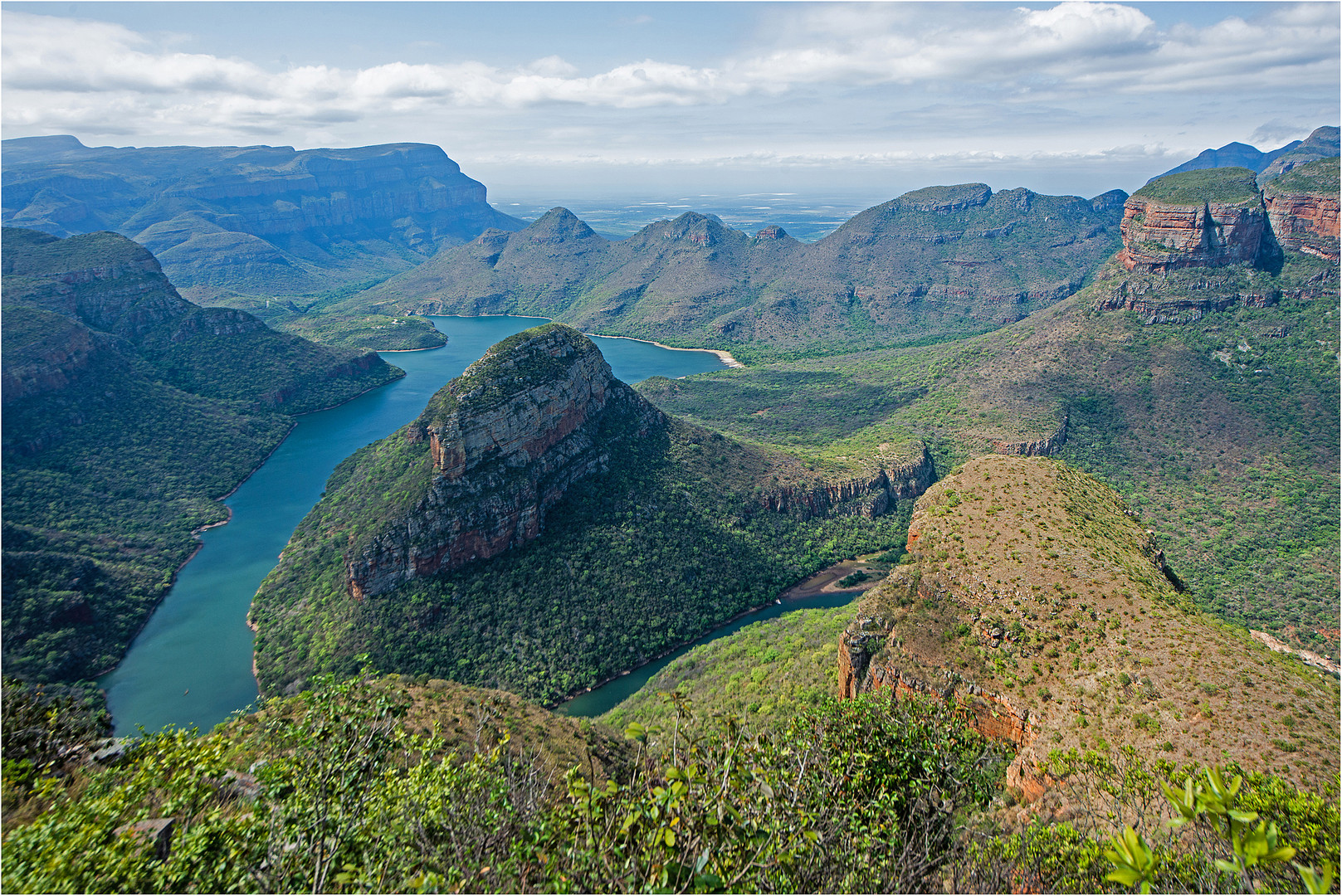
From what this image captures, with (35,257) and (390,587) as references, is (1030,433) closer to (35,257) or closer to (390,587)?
(390,587)

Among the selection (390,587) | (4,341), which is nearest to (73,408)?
(4,341)

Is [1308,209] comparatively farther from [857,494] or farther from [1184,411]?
[857,494]

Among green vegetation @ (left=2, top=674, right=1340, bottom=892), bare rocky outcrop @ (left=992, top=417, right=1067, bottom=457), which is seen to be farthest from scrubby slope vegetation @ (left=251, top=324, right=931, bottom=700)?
green vegetation @ (left=2, top=674, right=1340, bottom=892)

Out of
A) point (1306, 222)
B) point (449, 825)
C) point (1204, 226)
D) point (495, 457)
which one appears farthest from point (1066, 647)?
point (1306, 222)

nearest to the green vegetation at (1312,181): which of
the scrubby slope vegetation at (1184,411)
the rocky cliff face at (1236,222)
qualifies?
the rocky cliff face at (1236,222)

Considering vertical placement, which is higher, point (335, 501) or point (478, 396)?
point (478, 396)

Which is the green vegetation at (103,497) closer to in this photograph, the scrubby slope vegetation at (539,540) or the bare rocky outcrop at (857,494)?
the scrubby slope vegetation at (539,540)
